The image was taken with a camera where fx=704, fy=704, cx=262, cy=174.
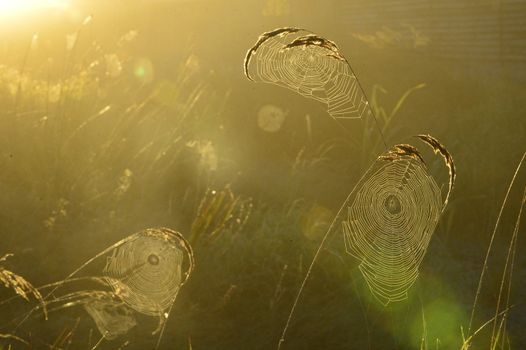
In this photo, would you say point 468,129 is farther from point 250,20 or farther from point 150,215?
point 250,20

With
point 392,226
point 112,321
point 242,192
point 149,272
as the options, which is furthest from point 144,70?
point 392,226

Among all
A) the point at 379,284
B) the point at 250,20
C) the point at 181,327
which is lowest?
the point at 181,327

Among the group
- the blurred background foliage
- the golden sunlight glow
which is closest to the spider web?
the blurred background foliage

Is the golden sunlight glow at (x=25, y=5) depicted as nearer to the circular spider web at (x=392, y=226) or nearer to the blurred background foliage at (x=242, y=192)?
the blurred background foliage at (x=242, y=192)

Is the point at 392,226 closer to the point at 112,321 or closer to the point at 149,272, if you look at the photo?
the point at 149,272

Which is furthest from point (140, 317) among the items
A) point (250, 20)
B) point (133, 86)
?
point (250, 20)

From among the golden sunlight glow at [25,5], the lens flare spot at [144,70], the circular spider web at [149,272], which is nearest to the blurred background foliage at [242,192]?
the lens flare spot at [144,70]
